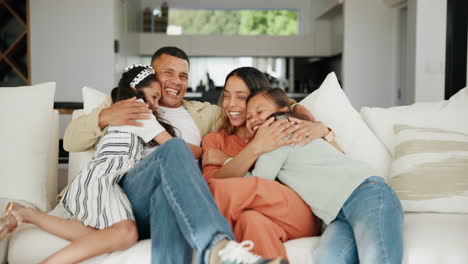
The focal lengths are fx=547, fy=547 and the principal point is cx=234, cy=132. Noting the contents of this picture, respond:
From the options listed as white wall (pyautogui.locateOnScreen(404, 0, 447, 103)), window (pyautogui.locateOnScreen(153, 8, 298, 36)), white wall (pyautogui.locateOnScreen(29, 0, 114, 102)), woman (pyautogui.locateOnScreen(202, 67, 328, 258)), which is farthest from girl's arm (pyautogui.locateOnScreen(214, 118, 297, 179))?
window (pyautogui.locateOnScreen(153, 8, 298, 36))

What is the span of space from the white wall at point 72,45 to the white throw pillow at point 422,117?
361 centimetres

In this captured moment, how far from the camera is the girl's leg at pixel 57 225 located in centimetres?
186

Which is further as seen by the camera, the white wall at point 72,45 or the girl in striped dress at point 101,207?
the white wall at point 72,45

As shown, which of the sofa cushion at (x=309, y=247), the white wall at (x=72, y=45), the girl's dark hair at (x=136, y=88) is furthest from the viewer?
the white wall at (x=72, y=45)

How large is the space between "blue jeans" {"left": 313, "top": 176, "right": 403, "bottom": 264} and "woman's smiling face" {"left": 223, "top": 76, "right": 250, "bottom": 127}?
0.63 metres

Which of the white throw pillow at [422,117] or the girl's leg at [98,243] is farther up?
the white throw pillow at [422,117]

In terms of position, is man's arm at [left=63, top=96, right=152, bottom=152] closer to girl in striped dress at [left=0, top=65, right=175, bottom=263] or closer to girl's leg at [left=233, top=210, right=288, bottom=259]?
girl in striped dress at [left=0, top=65, right=175, bottom=263]

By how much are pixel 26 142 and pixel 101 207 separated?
72 cm

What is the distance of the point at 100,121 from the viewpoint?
222 cm

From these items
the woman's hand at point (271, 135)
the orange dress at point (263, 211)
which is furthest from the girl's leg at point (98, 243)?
the woman's hand at point (271, 135)

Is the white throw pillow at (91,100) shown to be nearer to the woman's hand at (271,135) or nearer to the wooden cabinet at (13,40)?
the woman's hand at (271,135)

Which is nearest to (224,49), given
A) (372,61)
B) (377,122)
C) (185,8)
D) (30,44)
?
(185,8)

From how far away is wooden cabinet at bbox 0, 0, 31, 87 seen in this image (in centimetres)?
554

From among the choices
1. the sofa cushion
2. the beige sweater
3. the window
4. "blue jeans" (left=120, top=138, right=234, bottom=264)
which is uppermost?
the window
